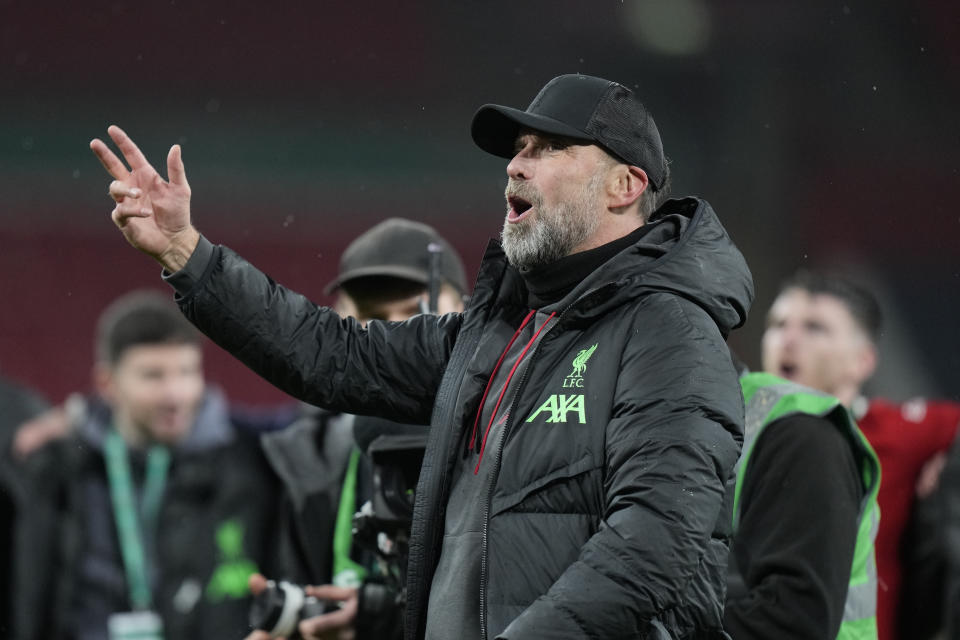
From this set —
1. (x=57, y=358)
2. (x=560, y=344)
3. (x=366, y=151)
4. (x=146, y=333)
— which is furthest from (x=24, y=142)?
(x=560, y=344)

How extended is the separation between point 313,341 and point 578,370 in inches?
20.9

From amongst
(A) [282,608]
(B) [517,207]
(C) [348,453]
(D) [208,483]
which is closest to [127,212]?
(B) [517,207]

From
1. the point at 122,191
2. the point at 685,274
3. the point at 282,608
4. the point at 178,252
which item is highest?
the point at 122,191

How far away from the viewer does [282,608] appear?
312 centimetres

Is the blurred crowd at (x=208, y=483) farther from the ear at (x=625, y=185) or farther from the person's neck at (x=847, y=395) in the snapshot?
the ear at (x=625, y=185)

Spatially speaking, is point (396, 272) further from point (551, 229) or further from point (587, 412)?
point (587, 412)

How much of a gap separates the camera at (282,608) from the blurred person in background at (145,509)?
2.77 feet

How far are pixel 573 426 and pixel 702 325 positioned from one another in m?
0.25

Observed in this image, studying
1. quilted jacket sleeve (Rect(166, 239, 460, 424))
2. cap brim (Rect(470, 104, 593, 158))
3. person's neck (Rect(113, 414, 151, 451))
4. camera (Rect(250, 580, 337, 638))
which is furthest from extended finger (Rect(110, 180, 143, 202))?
person's neck (Rect(113, 414, 151, 451))

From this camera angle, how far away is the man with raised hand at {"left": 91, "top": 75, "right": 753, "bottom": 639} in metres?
2.01

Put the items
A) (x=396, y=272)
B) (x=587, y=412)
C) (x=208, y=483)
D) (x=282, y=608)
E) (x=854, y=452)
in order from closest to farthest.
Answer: (x=587, y=412)
(x=854, y=452)
(x=282, y=608)
(x=396, y=272)
(x=208, y=483)

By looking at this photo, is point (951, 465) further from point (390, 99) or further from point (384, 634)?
point (390, 99)

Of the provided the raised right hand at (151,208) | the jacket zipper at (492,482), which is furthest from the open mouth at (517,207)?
the raised right hand at (151,208)

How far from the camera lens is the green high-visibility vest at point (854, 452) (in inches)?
115
